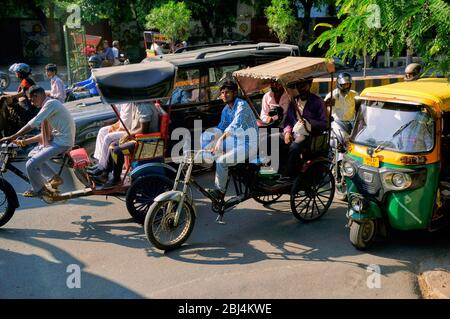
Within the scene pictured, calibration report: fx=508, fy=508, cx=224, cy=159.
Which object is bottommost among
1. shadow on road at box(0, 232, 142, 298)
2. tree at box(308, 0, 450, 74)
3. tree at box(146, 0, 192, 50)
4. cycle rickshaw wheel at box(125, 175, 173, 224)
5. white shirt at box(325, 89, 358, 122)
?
shadow on road at box(0, 232, 142, 298)

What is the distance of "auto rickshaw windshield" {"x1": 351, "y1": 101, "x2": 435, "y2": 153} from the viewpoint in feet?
17.3

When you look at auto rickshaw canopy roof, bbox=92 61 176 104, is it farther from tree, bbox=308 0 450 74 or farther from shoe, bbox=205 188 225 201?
tree, bbox=308 0 450 74

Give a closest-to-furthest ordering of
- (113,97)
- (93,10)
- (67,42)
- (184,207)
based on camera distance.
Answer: (184,207) → (113,97) → (67,42) → (93,10)

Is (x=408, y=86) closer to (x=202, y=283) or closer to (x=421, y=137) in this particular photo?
(x=421, y=137)

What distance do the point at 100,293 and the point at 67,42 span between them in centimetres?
1116

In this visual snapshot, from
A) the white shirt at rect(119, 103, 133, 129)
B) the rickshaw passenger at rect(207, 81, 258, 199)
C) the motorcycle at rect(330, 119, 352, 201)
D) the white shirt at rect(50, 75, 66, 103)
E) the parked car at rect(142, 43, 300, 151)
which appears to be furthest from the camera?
the white shirt at rect(50, 75, 66, 103)

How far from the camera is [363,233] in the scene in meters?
5.49

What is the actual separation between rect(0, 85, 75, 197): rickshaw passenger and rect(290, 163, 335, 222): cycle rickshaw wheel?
114 inches

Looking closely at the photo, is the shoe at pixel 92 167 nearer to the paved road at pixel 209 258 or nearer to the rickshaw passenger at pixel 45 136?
the rickshaw passenger at pixel 45 136

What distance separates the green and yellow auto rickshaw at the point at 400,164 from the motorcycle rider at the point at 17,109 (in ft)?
21.8

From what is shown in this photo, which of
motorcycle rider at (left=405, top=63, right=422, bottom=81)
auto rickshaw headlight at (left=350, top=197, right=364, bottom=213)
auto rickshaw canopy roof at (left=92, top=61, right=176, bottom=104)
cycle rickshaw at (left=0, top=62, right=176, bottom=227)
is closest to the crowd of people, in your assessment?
cycle rickshaw at (left=0, top=62, right=176, bottom=227)

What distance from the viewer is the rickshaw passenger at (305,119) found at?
626 centimetres

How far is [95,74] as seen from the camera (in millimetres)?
6016

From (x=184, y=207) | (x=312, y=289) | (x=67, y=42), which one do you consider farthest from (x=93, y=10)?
(x=312, y=289)
